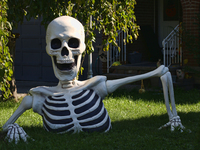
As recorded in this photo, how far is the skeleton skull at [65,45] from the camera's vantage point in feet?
13.8

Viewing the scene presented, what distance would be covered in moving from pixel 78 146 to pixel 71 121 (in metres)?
0.39

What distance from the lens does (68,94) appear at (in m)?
4.27

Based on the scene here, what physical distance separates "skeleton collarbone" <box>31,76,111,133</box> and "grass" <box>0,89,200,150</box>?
111 mm

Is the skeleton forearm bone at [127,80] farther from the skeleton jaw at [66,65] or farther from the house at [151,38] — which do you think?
the house at [151,38]

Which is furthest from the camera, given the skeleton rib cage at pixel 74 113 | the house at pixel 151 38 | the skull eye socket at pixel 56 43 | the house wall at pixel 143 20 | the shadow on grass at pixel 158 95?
the house wall at pixel 143 20

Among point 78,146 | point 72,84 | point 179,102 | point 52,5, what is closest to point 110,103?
point 179,102

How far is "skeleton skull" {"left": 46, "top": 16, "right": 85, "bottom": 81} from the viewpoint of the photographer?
13.8 feet

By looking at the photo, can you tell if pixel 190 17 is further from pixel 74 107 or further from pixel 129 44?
pixel 74 107

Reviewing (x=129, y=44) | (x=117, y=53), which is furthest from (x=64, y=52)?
(x=129, y=44)

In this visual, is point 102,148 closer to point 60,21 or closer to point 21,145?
point 21,145

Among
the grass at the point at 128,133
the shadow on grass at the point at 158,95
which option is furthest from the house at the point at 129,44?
the grass at the point at 128,133

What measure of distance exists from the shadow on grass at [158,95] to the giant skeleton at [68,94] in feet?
10.9

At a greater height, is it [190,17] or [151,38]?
[190,17]

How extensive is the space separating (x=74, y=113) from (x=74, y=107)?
0.07 metres
